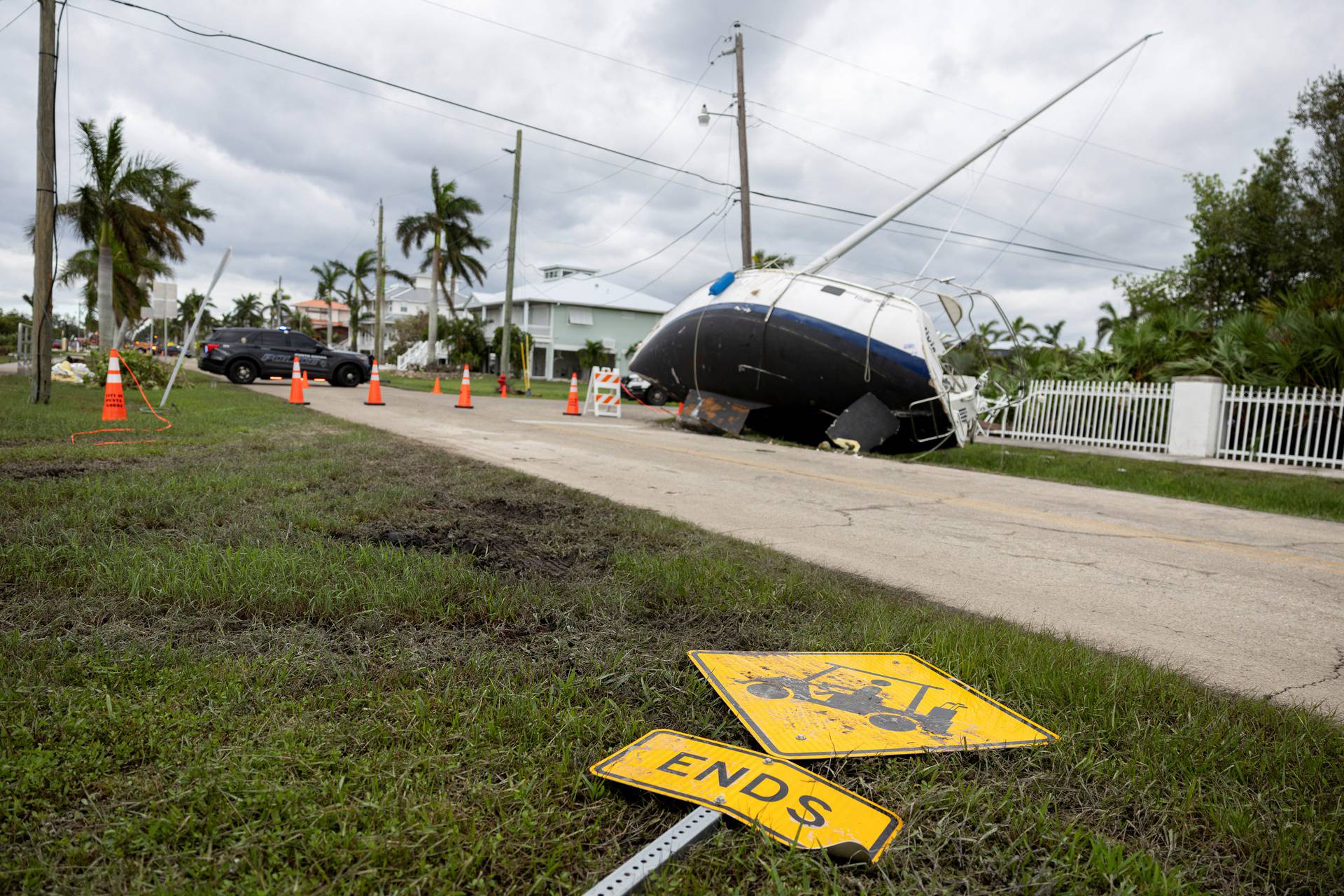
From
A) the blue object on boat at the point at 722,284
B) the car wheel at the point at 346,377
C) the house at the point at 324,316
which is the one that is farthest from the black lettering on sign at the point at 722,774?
the house at the point at 324,316

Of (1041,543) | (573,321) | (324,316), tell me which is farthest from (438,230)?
(324,316)

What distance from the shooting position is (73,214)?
25.6 meters

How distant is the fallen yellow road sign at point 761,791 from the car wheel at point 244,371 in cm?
2698

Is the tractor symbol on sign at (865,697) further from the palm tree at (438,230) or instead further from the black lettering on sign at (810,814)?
the palm tree at (438,230)

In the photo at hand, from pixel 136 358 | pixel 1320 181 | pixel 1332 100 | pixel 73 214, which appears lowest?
pixel 136 358

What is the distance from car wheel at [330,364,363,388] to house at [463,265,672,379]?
30.6m

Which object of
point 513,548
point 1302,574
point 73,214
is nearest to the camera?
point 513,548

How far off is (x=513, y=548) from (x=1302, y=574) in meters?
5.32

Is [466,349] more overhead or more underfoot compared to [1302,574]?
more overhead

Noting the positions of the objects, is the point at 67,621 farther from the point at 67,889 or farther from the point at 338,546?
the point at 67,889

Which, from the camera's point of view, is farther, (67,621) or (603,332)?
(603,332)

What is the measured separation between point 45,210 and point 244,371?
1309 cm

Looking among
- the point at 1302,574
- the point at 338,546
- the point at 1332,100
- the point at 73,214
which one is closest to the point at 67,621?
the point at 338,546

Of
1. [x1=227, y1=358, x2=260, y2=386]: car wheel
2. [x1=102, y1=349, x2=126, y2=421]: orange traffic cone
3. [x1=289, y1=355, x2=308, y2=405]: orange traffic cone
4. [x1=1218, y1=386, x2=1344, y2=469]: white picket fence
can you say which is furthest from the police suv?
[x1=1218, y1=386, x2=1344, y2=469]: white picket fence
